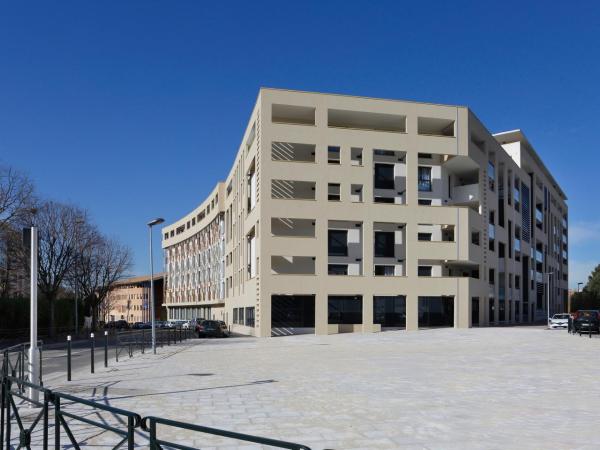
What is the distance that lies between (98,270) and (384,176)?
3034cm

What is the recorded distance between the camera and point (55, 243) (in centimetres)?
4678

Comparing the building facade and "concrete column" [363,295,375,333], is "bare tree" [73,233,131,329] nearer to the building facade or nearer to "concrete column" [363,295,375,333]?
"concrete column" [363,295,375,333]

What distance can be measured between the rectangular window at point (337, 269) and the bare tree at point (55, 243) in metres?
19.8

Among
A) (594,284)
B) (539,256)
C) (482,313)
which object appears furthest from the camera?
(594,284)

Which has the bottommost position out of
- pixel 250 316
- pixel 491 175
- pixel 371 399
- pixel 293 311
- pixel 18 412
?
pixel 250 316

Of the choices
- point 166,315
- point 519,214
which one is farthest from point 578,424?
point 166,315

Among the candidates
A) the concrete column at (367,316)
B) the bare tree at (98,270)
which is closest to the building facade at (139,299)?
the bare tree at (98,270)

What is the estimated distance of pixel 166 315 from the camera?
366 ft

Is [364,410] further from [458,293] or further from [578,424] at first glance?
[458,293]

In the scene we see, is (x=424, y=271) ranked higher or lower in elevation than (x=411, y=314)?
higher

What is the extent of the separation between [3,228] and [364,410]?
3412 cm

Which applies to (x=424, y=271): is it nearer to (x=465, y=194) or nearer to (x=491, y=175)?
(x=465, y=194)

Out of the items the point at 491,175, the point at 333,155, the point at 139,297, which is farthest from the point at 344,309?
the point at 139,297

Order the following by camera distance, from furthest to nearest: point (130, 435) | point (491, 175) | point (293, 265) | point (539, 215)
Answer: point (539, 215) → point (491, 175) → point (293, 265) → point (130, 435)
